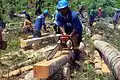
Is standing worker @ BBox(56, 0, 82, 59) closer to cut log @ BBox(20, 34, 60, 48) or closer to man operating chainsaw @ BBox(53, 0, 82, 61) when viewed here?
man operating chainsaw @ BBox(53, 0, 82, 61)

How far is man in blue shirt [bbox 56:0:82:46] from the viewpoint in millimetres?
8375

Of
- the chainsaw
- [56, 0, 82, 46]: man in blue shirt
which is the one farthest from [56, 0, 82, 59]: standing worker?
the chainsaw

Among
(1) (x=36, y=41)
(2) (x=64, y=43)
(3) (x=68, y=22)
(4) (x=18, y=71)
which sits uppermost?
(3) (x=68, y=22)

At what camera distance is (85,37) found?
47.8 feet

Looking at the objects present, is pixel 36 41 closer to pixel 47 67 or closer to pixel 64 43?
pixel 64 43

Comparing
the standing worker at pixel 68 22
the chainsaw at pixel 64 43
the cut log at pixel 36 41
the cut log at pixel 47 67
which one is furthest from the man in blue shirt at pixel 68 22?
the cut log at pixel 36 41

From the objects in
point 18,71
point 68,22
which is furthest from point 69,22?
point 18,71

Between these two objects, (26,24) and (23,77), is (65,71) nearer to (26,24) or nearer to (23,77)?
(23,77)

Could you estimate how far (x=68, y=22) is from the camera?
8.72 meters

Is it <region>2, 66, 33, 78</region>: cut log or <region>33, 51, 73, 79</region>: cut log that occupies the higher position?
<region>33, 51, 73, 79</region>: cut log

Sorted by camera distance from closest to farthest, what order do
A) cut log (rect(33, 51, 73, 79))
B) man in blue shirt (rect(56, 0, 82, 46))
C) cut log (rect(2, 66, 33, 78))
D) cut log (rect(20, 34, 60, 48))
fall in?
1. cut log (rect(33, 51, 73, 79))
2. cut log (rect(2, 66, 33, 78))
3. man in blue shirt (rect(56, 0, 82, 46))
4. cut log (rect(20, 34, 60, 48))

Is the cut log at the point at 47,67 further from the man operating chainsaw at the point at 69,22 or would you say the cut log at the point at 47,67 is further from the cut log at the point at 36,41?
the cut log at the point at 36,41

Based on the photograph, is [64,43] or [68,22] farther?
[68,22]

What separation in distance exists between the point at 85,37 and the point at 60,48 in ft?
22.2
